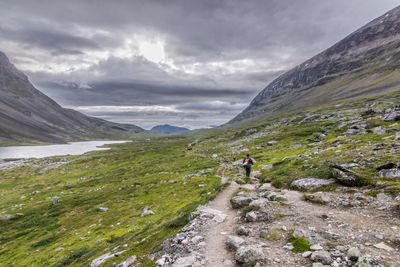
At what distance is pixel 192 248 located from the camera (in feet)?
53.7

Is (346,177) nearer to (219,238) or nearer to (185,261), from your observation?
(219,238)

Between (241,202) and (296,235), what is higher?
(296,235)

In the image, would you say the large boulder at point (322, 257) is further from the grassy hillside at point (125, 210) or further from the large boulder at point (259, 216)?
the grassy hillside at point (125, 210)

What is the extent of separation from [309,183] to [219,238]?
44.6 ft

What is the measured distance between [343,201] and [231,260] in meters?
11.3

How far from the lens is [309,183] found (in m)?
27.5

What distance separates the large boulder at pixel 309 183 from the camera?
2641 centimetres

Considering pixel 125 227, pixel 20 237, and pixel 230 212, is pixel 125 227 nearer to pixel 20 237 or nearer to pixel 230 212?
pixel 230 212

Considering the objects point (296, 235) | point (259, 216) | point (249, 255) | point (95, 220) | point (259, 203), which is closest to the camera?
point (249, 255)

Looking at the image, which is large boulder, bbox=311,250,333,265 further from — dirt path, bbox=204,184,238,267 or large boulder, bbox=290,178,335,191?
large boulder, bbox=290,178,335,191

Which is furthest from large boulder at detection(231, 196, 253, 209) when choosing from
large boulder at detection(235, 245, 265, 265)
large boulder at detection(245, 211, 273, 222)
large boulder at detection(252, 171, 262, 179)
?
large boulder at detection(252, 171, 262, 179)

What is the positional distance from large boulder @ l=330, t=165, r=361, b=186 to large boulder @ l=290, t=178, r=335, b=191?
0.70 meters

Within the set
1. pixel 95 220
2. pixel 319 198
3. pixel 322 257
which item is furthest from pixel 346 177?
pixel 95 220

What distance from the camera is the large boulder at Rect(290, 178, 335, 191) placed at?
2641cm
